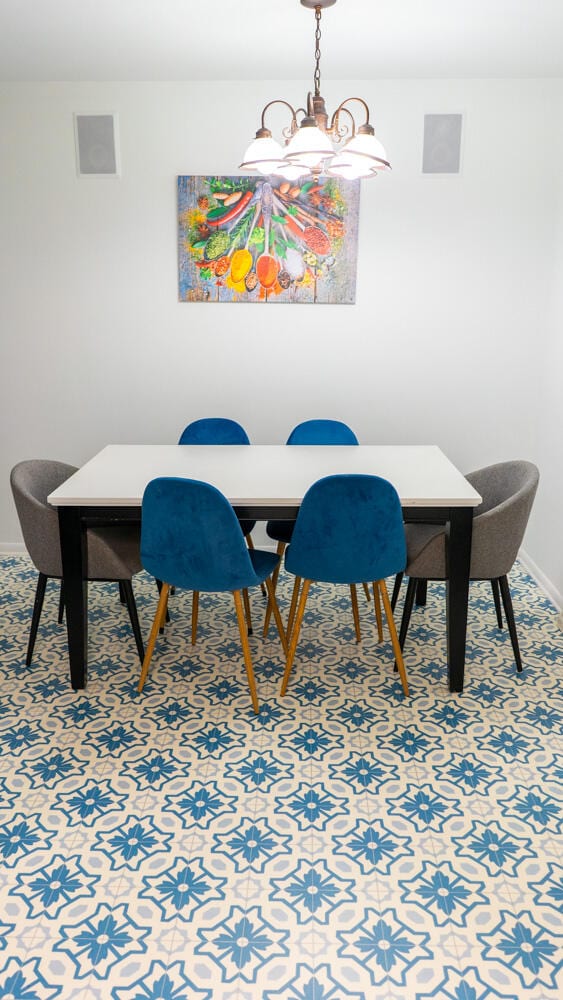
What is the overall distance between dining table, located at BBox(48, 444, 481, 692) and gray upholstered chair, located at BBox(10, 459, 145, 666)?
0.07 metres

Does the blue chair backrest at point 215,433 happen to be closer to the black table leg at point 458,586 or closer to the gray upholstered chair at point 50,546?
the gray upholstered chair at point 50,546

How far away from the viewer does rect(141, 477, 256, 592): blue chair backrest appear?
2.48 metres

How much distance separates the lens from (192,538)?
2545 mm

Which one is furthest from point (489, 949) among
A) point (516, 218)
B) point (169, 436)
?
point (516, 218)

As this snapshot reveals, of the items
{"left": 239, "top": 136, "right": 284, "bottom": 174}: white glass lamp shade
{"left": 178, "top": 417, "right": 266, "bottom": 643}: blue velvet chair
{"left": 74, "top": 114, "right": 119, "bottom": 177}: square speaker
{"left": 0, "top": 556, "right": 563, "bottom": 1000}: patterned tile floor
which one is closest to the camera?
{"left": 0, "top": 556, "right": 563, "bottom": 1000}: patterned tile floor

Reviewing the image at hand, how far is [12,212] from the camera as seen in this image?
157 inches

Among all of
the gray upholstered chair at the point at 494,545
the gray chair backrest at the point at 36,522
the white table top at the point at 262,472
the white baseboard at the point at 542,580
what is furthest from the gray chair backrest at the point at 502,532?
the gray chair backrest at the point at 36,522

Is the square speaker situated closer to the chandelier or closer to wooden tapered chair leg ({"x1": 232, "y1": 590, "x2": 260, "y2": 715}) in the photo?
the chandelier

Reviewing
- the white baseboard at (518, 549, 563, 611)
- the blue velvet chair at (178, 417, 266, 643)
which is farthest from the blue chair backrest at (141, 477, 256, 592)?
the white baseboard at (518, 549, 563, 611)

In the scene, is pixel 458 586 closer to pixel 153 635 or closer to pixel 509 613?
pixel 509 613

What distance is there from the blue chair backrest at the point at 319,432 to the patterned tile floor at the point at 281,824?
3.14 ft

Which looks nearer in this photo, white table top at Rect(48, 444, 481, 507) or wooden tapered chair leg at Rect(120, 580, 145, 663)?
white table top at Rect(48, 444, 481, 507)

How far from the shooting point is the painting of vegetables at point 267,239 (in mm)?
3889

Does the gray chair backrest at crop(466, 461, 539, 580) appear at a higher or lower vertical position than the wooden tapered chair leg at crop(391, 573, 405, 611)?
higher
